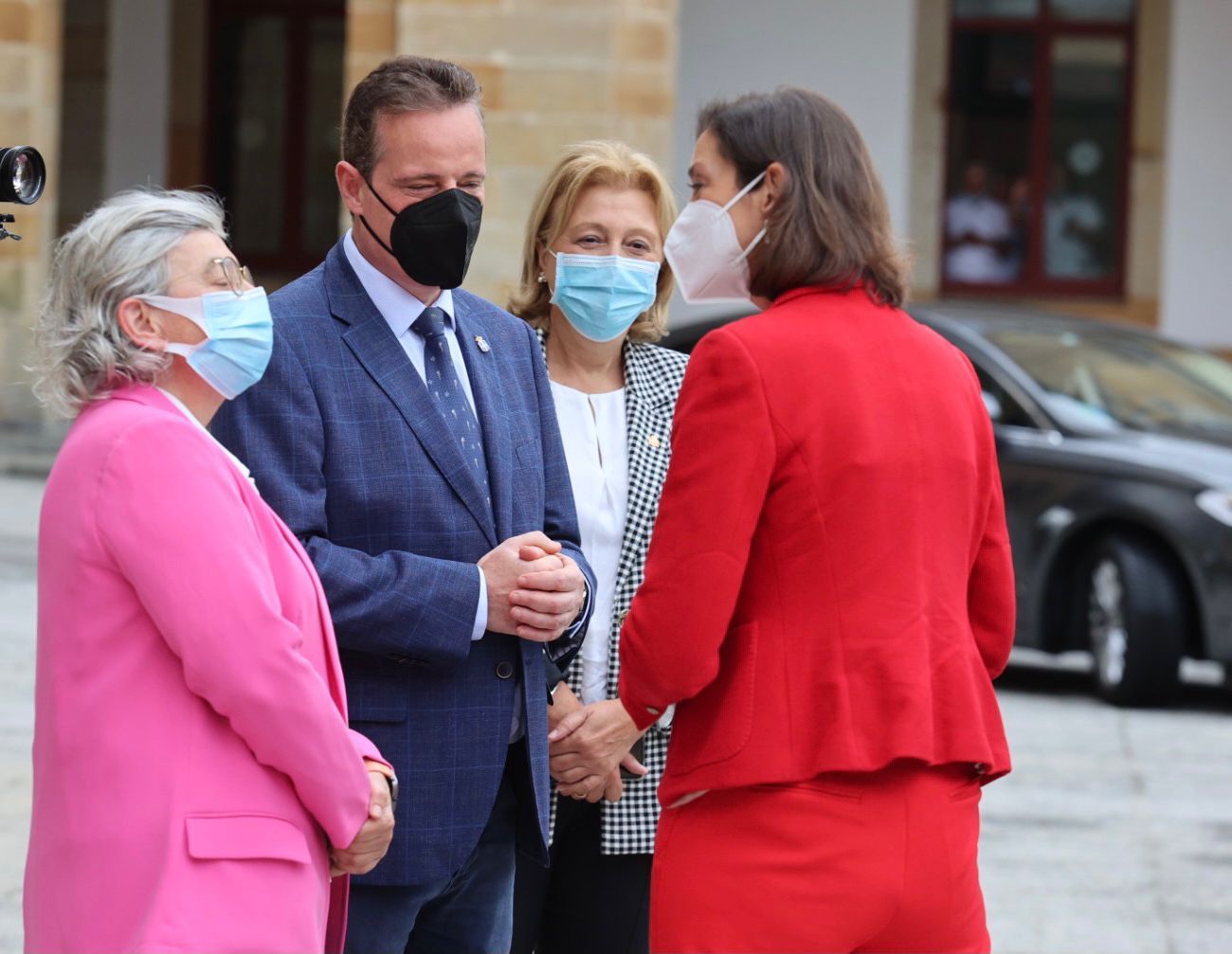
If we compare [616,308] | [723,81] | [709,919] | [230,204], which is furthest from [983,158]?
[709,919]

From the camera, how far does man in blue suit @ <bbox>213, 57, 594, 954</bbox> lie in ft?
10.7

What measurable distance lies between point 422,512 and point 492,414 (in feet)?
0.87

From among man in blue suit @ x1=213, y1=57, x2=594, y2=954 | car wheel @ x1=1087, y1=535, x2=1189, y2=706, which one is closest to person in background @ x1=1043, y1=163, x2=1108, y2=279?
car wheel @ x1=1087, y1=535, x2=1189, y2=706

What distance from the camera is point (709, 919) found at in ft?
9.55

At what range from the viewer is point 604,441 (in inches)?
158

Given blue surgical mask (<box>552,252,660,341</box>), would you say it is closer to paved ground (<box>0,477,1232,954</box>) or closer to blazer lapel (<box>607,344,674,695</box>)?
blazer lapel (<box>607,344,674,695</box>)

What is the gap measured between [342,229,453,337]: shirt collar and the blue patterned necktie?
0.03 meters

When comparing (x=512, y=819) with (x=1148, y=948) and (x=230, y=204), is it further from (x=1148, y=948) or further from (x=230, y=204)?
(x=230, y=204)

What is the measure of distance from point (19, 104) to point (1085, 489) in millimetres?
9176

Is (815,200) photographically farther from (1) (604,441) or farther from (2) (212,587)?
(1) (604,441)

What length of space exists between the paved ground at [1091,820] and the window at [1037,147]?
1006cm

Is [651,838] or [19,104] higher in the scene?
[19,104]

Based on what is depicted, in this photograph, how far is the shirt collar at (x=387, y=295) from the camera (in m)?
3.49

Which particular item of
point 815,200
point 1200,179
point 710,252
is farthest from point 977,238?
point 815,200
